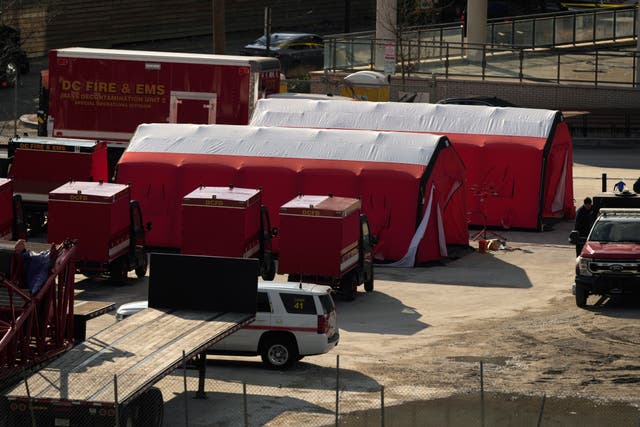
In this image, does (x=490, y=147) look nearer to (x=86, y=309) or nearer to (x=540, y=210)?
(x=540, y=210)

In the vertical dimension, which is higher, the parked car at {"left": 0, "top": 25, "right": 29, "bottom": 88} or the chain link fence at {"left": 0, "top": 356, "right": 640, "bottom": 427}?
the parked car at {"left": 0, "top": 25, "right": 29, "bottom": 88}

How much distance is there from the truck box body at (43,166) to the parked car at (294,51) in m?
26.9

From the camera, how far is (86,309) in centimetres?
2264

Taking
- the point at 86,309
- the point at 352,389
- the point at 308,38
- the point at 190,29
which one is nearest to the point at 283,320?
the point at 352,389

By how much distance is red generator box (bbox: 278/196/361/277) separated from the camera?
98.5ft

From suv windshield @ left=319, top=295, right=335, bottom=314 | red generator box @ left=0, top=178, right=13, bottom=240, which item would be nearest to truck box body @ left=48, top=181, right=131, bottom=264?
red generator box @ left=0, top=178, right=13, bottom=240

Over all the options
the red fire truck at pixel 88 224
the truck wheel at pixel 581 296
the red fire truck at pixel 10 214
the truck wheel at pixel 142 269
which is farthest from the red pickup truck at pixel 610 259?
the red fire truck at pixel 10 214

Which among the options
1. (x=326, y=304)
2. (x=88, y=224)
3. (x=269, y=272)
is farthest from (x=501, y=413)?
(x=88, y=224)

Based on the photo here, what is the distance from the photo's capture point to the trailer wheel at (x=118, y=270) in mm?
31875

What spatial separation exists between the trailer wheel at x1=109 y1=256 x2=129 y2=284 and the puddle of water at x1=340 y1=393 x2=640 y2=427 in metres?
11.3

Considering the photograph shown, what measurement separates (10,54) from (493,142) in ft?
87.8

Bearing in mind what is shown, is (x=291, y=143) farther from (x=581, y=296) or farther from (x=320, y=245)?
(x=581, y=296)

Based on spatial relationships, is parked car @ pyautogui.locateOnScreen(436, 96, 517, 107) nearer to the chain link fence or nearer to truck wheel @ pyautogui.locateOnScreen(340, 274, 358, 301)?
truck wheel @ pyautogui.locateOnScreen(340, 274, 358, 301)

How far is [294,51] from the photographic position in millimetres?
64688
